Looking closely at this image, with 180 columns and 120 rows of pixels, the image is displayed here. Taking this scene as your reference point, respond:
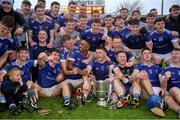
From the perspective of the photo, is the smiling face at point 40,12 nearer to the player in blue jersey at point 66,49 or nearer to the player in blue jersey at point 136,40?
the player in blue jersey at point 66,49

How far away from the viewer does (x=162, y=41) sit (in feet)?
29.1

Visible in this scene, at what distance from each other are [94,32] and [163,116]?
322 cm

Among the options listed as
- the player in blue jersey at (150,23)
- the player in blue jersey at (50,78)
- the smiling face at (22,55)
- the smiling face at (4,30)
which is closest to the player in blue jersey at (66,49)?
the player in blue jersey at (50,78)

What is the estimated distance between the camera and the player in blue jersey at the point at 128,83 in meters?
6.82


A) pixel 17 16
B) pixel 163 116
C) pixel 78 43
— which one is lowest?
pixel 163 116

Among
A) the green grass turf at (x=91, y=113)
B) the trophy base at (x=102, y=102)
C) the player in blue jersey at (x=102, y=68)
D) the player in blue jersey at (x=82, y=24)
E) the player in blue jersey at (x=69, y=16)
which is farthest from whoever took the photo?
the player in blue jersey at (x=69, y=16)

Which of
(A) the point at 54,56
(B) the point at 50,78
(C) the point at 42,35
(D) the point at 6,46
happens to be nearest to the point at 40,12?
(C) the point at 42,35

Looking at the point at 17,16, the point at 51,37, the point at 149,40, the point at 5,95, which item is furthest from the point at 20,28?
the point at 149,40

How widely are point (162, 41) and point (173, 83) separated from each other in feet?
7.20

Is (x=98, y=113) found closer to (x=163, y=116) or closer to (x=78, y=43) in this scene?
(x=163, y=116)

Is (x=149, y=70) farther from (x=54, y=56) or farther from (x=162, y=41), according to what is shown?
(x=54, y=56)

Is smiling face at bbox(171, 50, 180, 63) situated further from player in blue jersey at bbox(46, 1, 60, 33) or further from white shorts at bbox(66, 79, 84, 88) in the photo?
player in blue jersey at bbox(46, 1, 60, 33)

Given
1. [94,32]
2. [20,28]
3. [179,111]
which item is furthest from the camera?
[94,32]

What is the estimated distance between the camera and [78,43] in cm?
836
